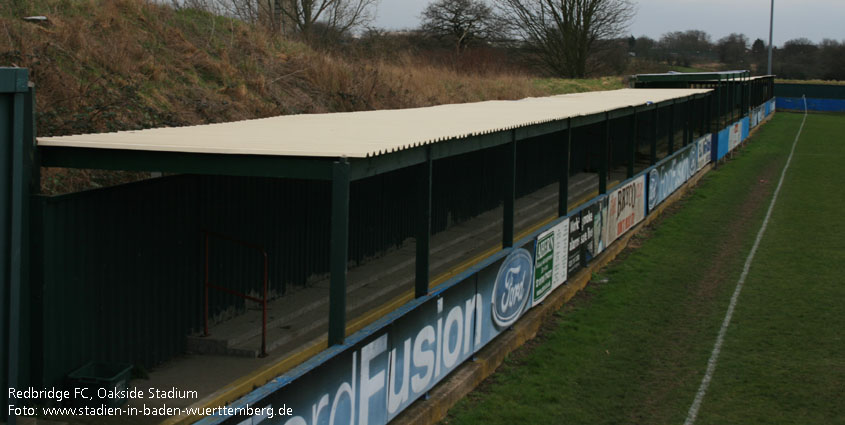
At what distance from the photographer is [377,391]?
7.38 meters

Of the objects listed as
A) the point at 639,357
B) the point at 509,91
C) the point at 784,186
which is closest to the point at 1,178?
the point at 639,357

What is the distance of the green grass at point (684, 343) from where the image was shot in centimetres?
898

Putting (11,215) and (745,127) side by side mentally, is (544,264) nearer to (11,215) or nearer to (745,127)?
(11,215)

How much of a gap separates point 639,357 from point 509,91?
23.0m

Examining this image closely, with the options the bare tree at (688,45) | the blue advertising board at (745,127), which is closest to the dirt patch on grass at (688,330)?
the blue advertising board at (745,127)

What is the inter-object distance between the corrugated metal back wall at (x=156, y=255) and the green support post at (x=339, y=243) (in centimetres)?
267

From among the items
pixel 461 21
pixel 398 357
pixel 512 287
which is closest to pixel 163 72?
pixel 512 287

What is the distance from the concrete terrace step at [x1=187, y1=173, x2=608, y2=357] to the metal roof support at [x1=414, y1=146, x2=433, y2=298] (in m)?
2.17

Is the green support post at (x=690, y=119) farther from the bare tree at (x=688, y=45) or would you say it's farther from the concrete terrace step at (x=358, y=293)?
the bare tree at (x=688, y=45)

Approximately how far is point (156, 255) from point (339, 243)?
320 centimetres

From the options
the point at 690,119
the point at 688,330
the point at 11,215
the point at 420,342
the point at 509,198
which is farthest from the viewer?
the point at 690,119

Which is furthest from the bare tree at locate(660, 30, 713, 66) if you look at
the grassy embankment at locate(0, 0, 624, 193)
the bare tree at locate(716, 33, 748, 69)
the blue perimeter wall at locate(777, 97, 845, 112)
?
the grassy embankment at locate(0, 0, 624, 193)

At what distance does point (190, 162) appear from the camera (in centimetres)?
726

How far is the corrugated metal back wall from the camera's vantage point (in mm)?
7688
